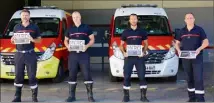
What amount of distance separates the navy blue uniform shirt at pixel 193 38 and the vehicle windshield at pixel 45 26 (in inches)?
173

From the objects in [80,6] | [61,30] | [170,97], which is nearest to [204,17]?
[80,6]

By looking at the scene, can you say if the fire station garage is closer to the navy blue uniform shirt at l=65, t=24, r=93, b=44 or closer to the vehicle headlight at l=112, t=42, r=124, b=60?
the vehicle headlight at l=112, t=42, r=124, b=60

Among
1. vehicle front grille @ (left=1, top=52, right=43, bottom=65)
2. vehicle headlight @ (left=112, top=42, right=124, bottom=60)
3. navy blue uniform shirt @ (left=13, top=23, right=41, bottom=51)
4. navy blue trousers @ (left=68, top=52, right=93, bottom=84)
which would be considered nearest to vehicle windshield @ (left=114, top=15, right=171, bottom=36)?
vehicle headlight @ (left=112, top=42, right=124, bottom=60)

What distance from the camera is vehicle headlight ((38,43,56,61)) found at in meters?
10.6

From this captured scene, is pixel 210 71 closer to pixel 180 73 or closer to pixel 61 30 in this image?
pixel 180 73

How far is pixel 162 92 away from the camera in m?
9.83

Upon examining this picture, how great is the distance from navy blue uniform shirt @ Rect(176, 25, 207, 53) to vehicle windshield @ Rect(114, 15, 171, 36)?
3194mm

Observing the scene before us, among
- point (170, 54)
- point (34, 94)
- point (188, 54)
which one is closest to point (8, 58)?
point (34, 94)

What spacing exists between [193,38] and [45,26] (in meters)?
5.05

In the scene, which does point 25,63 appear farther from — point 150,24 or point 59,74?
point 150,24

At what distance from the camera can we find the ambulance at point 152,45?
1057 centimetres

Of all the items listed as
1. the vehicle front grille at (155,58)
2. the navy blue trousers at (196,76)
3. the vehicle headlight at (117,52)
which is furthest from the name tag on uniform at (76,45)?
the vehicle front grille at (155,58)

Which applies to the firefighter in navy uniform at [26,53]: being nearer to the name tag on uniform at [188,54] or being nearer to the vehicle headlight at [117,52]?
the vehicle headlight at [117,52]

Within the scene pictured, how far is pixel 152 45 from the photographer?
10.8 metres
